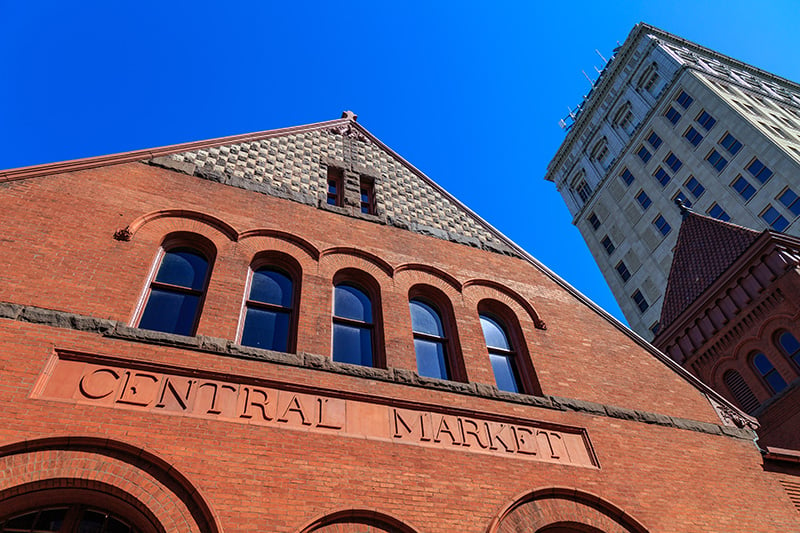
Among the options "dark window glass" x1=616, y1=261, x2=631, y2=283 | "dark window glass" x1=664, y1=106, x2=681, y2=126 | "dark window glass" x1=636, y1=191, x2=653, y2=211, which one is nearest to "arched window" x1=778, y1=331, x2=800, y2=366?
"dark window glass" x1=616, y1=261, x2=631, y2=283

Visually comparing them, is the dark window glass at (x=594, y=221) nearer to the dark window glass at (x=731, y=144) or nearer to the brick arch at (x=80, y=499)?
the dark window glass at (x=731, y=144)

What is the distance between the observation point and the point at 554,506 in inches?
302

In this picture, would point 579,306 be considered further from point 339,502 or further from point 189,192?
point 189,192

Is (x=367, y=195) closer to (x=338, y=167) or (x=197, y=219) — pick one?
(x=338, y=167)

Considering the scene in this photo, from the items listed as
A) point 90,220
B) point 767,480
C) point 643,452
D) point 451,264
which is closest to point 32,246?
point 90,220

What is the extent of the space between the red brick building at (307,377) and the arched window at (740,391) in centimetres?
961

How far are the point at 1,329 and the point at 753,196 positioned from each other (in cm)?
4039

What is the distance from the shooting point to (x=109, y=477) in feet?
19.2

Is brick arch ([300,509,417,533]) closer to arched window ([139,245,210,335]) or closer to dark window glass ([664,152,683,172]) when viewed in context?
arched window ([139,245,210,335])

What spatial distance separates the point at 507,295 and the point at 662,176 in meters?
40.2

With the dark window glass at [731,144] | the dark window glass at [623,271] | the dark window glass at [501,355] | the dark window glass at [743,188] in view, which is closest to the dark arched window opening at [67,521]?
the dark window glass at [501,355]

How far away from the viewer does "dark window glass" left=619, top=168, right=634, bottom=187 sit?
49.8m

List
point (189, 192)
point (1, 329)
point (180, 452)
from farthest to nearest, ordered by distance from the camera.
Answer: point (189, 192), point (1, 329), point (180, 452)

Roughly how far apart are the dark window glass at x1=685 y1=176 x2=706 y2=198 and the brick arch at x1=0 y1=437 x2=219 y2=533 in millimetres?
43273
